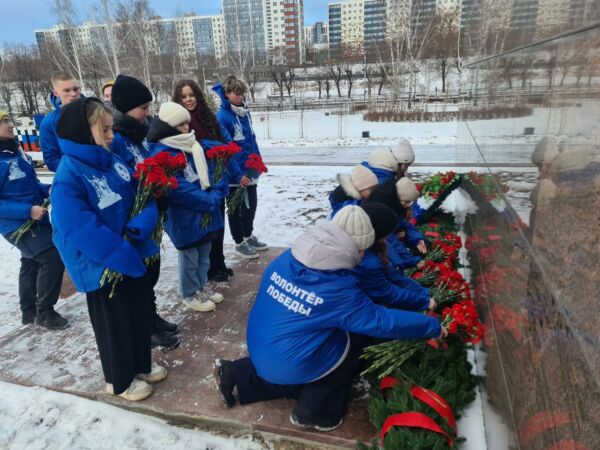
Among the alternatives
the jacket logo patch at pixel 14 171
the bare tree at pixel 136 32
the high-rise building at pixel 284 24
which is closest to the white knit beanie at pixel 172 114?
the jacket logo patch at pixel 14 171

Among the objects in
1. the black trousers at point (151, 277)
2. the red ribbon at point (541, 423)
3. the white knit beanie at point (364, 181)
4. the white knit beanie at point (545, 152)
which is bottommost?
the black trousers at point (151, 277)

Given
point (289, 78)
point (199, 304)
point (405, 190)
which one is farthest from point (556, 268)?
point (289, 78)

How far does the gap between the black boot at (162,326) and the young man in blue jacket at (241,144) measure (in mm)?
1546

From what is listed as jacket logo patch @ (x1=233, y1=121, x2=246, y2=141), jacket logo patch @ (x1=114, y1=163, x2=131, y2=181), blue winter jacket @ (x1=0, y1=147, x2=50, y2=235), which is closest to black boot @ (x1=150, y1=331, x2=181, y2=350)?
jacket logo patch @ (x1=114, y1=163, x2=131, y2=181)

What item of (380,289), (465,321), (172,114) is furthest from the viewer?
(172,114)

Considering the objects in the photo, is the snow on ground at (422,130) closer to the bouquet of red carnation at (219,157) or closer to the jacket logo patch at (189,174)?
the bouquet of red carnation at (219,157)

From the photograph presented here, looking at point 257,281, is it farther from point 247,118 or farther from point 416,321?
point 416,321

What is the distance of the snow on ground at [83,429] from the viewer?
2.30 metres

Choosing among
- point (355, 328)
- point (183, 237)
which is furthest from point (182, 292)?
point (355, 328)

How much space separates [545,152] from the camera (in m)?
1.43

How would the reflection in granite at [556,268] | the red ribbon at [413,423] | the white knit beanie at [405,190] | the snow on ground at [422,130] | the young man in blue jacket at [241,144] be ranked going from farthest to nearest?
the young man in blue jacket at [241,144] < the white knit beanie at [405,190] < the red ribbon at [413,423] < the snow on ground at [422,130] < the reflection in granite at [556,268]

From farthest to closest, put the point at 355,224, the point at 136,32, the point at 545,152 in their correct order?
the point at 136,32 → the point at 355,224 → the point at 545,152

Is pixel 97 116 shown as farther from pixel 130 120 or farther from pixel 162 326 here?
pixel 162 326

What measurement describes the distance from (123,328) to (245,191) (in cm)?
219
